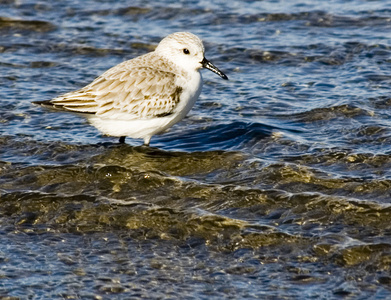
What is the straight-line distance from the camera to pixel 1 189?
7.89m

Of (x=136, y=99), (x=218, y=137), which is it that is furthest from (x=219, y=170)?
(x=136, y=99)

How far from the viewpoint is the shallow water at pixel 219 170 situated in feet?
20.6

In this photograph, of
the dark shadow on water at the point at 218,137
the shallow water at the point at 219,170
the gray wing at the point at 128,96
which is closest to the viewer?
the shallow water at the point at 219,170

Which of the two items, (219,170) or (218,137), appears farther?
(218,137)

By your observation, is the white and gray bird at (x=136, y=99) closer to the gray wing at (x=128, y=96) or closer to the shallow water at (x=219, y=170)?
the gray wing at (x=128, y=96)

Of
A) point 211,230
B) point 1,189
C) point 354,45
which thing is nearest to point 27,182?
point 1,189

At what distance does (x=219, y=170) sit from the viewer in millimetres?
8336

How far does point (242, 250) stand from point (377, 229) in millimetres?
1144

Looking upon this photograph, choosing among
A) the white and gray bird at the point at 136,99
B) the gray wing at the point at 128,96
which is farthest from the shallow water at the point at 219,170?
the gray wing at the point at 128,96

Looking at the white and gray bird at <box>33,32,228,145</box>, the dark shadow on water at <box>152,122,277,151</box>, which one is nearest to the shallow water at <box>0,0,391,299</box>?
the dark shadow on water at <box>152,122,277,151</box>

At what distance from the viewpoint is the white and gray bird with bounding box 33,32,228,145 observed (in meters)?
8.64

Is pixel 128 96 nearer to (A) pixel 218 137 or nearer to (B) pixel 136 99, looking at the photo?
(B) pixel 136 99

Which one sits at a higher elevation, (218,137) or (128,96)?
(128,96)

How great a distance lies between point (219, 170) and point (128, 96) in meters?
1.29
